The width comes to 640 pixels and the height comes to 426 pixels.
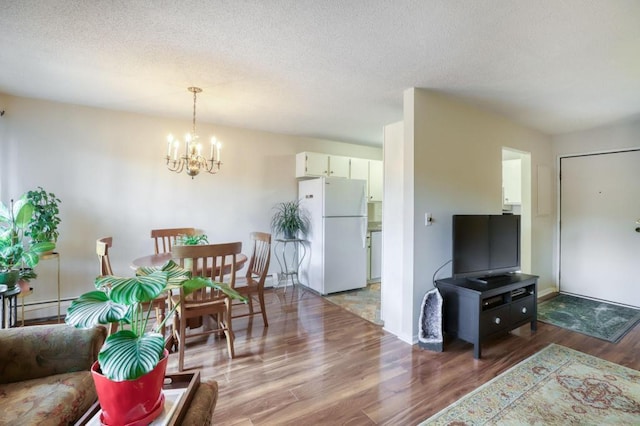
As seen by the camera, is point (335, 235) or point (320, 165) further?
point (320, 165)

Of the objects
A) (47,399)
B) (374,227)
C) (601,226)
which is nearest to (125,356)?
(47,399)

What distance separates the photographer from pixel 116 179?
3.58 meters

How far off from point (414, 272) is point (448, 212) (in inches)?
29.7

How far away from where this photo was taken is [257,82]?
108 inches

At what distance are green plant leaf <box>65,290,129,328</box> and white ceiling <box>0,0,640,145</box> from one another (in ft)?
5.27

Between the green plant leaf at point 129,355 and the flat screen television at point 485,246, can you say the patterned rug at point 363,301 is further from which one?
the green plant leaf at point 129,355

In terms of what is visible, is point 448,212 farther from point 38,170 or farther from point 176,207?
point 38,170

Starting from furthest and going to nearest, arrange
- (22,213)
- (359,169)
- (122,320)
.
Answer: (359,169), (22,213), (122,320)

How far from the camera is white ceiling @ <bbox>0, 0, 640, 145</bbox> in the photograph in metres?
1.72

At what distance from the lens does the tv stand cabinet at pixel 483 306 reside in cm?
257

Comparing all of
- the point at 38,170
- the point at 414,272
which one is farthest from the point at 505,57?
the point at 38,170

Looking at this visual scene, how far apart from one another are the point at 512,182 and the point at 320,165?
3.07 meters

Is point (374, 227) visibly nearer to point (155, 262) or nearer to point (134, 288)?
point (155, 262)

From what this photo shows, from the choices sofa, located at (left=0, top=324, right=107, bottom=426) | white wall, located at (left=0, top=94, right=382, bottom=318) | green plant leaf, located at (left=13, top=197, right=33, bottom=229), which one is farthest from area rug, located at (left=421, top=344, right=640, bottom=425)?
green plant leaf, located at (left=13, top=197, right=33, bottom=229)
